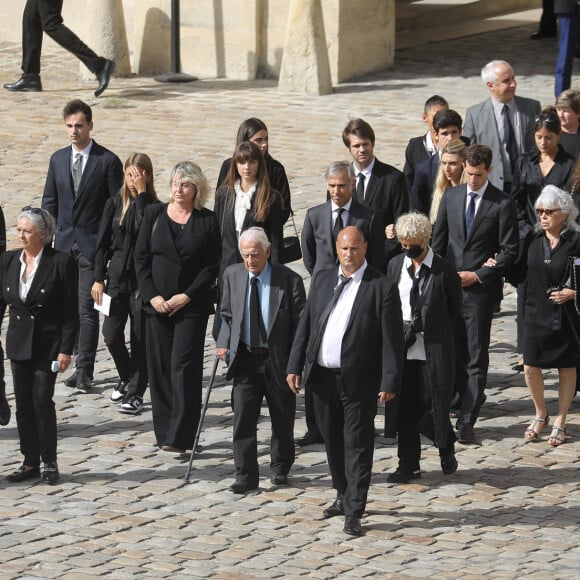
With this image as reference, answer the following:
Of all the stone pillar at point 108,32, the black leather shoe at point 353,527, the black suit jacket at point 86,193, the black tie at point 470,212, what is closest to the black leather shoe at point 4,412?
the black suit jacket at point 86,193

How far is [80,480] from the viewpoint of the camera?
37.3 ft

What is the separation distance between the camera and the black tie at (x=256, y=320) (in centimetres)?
1110

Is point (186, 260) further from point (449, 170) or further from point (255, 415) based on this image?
point (449, 170)

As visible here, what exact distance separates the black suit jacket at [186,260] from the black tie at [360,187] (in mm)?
1185

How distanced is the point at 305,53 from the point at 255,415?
11.3 metres

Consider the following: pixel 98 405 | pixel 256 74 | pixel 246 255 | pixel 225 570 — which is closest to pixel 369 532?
pixel 225 570

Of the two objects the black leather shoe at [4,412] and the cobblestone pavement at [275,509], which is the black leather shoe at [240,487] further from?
the black leather shoe at [4,412]

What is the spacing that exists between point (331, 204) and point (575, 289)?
169cm

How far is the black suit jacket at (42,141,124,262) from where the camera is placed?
13164mm

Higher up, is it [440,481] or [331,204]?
[331,204]

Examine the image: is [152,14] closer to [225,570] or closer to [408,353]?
[408,353]

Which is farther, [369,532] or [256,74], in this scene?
[256,74]

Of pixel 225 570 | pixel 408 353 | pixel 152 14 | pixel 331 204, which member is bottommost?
pixel 225 570

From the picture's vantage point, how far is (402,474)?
37.2 feet
